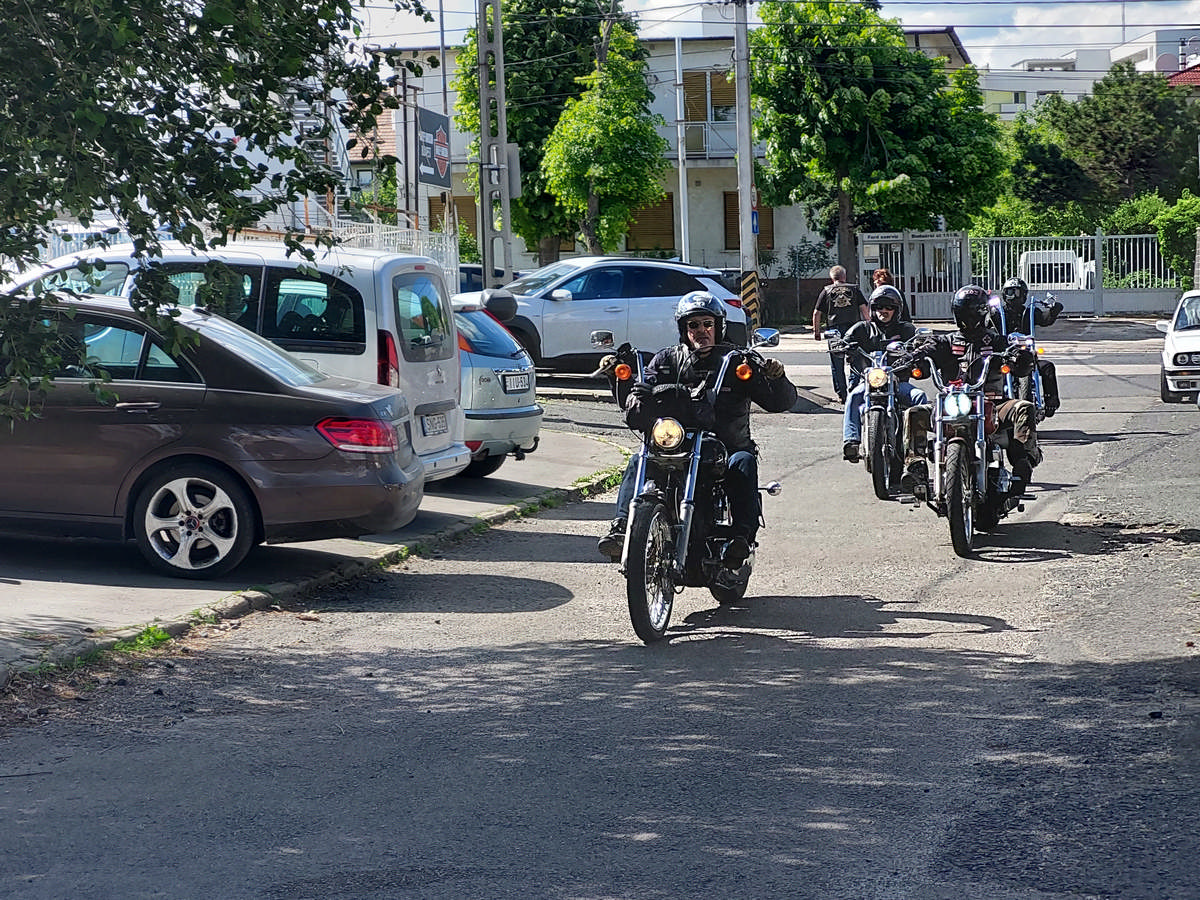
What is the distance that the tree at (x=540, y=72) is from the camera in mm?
44062

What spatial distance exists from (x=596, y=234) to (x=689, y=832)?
39048 mm

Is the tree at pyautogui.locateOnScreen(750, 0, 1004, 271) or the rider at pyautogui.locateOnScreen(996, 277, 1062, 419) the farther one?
the tree at pyautogui.locateOnScreen(750, 0, 1004, 271)

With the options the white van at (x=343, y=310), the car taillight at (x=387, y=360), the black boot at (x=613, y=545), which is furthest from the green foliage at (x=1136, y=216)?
the black boot at (x=613, y=545)

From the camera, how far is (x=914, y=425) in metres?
11.3

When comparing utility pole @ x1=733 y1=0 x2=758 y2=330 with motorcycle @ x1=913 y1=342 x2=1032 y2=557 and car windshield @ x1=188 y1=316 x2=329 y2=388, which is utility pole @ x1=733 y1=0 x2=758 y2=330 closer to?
motorcycle @ x1=913 y1=342 x2=1032 y2=557

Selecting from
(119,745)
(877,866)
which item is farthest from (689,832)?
(119,745)

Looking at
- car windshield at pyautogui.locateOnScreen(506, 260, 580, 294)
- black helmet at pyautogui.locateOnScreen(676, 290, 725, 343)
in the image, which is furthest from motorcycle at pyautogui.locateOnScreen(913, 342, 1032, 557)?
car windshield at pyautogui.locateOnScreen(506, 260, 580, 294)

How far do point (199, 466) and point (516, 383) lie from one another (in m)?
4.56

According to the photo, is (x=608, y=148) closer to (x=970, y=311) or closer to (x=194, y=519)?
(x=970, y=311)

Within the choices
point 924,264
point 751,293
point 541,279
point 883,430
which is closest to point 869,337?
point 883,430

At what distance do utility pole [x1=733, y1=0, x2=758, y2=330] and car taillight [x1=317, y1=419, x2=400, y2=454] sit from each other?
751 inches

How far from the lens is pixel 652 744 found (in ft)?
18.9

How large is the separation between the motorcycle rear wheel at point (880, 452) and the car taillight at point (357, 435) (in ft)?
15.1

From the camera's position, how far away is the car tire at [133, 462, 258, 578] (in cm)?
891
